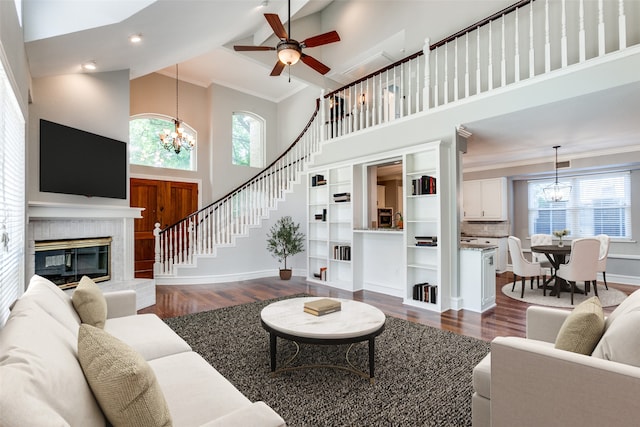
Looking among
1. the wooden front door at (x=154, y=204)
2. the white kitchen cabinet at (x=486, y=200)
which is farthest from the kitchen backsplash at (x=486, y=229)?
the wooden front door at (x=154, y=204)

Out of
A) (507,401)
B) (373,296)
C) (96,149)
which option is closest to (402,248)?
(373,296)

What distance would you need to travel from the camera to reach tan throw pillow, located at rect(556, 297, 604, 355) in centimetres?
149

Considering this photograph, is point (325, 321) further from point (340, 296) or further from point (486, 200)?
point (486, 200)

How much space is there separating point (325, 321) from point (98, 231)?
151 inches

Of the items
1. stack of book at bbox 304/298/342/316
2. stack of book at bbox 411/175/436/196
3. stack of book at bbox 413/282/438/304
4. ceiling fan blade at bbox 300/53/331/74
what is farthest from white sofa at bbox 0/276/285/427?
stack of book at bbox 411/175/436/196

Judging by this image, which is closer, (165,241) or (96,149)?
(96,149)

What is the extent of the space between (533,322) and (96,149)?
17.9ft

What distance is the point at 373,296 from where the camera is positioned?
5.23 metres

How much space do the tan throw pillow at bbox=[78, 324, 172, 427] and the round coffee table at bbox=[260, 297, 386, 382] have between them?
52.7 inches

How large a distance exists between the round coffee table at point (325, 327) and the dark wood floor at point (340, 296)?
5.09 feet

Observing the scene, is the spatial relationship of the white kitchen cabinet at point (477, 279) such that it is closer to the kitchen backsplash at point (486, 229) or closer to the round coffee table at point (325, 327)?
the round coffee table at point (325, 327)

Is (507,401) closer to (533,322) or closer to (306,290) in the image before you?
(533,322)

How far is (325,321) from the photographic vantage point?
8.43ft

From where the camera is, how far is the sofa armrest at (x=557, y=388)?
4.11 feet
